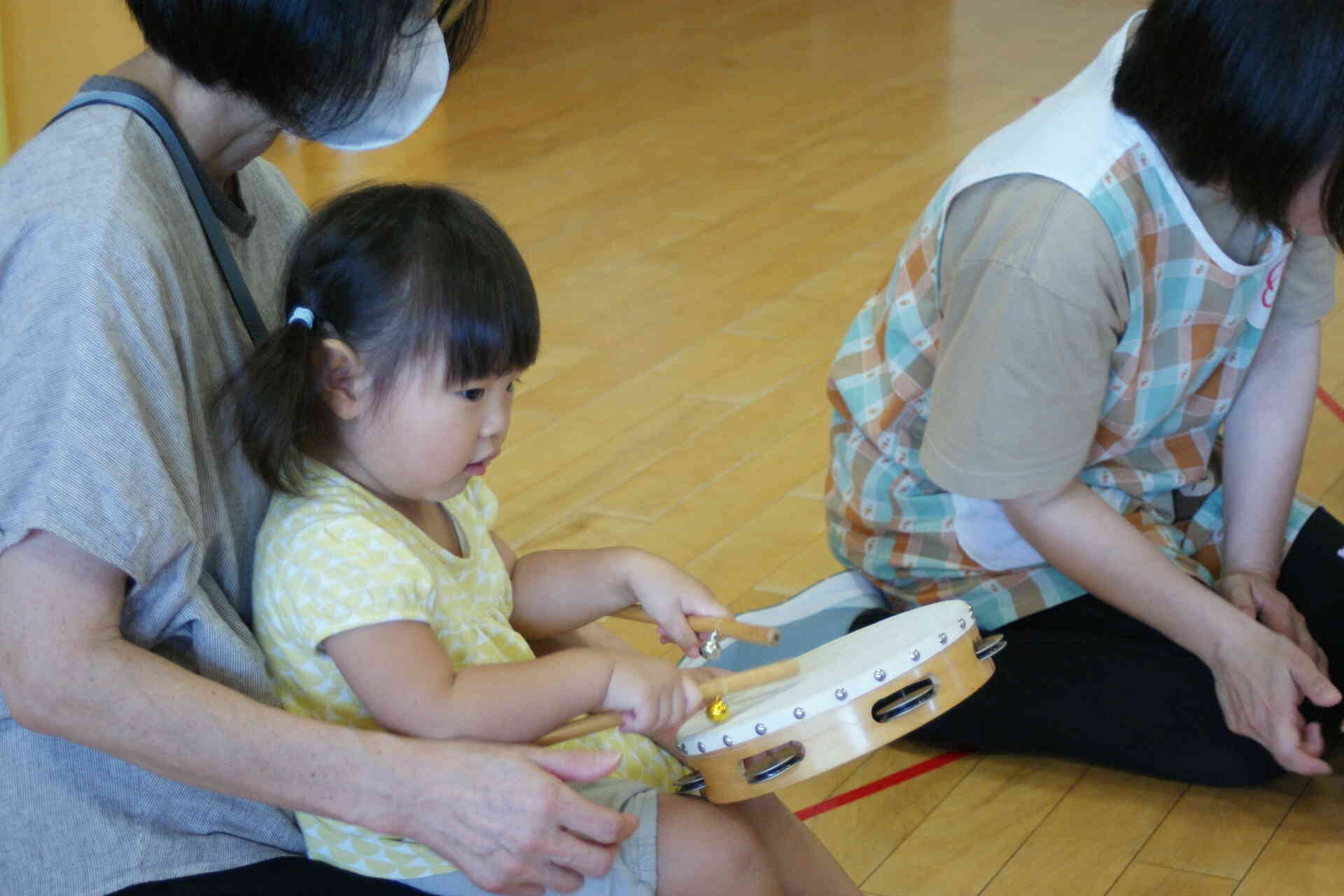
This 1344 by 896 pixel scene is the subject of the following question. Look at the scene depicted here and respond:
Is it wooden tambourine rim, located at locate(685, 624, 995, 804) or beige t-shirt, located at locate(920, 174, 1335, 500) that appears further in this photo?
beige t-shirt, located at locate(920, 174, 1335, 500)

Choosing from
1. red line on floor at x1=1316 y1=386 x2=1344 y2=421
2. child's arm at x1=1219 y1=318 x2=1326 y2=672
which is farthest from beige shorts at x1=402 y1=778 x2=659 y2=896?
red line on floor at x1=1316 y1=386 x2=1344 y2=421

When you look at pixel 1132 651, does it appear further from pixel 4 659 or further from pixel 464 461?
pixel 4 659

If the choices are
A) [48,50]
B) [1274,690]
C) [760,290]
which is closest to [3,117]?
[48,50]

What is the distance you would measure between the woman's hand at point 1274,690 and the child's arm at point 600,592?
0.63m

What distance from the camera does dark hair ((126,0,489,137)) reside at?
1.11 meters

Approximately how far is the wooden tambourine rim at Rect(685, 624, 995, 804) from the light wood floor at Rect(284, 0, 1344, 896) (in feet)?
1.61

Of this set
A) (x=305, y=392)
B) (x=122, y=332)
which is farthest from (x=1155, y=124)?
(x=122, y=332)

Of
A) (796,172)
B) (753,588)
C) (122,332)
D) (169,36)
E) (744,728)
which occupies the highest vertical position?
(169,36)

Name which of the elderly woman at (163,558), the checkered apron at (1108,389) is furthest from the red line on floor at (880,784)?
the elderly woman at (163,558)

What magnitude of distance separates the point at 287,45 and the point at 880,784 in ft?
3.79

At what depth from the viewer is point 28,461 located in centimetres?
102

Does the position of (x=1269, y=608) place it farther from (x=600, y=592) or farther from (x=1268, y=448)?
(x=600, y=592)

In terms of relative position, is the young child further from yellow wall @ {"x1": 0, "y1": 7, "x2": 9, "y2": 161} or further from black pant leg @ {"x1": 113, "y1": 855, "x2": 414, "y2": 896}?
yellow wall @ {"x1": 0, "y1": 7, "x2": 9, "y2": 161}

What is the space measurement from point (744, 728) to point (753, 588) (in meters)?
1.06
